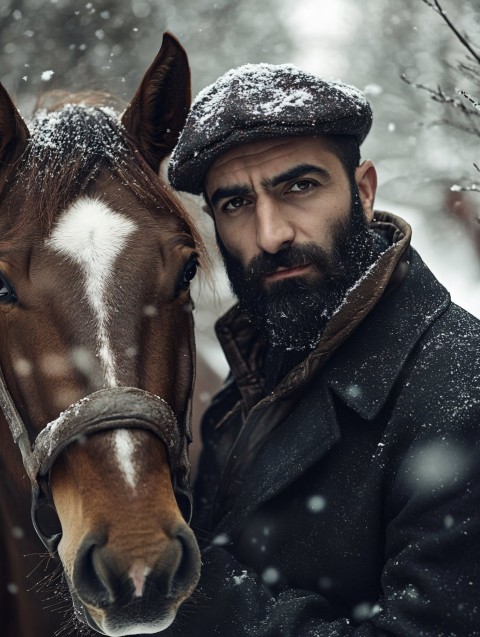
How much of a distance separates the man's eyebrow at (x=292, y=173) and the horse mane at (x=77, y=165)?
33 cm

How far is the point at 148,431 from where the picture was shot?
1.74 m

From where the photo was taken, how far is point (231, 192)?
2447 mm

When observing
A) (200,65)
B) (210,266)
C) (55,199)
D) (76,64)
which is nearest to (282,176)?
(210,266)

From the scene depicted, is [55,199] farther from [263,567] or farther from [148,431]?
[263,567]

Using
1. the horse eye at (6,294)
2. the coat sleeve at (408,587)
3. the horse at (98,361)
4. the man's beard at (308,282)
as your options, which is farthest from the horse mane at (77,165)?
the coat sleeve at (408,587)

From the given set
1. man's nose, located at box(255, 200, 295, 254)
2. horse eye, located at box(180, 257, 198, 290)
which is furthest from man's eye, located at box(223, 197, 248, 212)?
horse eye, located at box(180, 257, 198, 290)

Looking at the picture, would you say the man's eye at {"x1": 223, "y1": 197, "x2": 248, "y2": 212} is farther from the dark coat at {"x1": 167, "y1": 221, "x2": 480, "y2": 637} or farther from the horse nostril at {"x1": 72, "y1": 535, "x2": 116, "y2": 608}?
the horse nostril at {"x1": 72, "y1": 535, "x2": 116, "y2": 608}

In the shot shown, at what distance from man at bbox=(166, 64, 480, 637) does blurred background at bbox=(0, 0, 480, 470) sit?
4.58 feet

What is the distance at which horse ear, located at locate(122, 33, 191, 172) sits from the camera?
7.58ft

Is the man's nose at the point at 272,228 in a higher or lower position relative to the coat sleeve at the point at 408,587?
higher

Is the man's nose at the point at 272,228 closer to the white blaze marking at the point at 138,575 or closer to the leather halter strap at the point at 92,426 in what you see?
the leather halter strap at the point at 92,426

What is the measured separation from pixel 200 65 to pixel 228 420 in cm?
953

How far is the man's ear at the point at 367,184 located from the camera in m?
2.65

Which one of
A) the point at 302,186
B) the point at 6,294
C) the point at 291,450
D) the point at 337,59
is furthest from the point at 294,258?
the point at 337,59
